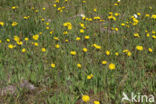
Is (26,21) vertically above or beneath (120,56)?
above

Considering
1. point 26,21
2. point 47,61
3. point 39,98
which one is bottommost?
point 39,98

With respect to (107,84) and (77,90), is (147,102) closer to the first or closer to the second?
(107,84)

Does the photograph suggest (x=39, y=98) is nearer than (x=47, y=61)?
Yes

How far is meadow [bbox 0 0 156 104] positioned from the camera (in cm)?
267

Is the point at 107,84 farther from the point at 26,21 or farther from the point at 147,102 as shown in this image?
the point at 26,21

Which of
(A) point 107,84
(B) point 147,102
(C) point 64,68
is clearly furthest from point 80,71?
(B) point 147,102

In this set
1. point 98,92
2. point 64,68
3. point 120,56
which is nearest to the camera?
point 98,92

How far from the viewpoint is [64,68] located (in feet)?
10.2

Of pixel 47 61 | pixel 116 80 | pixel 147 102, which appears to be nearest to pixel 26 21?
pixel 47 61

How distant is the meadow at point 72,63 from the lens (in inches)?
105

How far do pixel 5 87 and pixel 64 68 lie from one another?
2.91 ft

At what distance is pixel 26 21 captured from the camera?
179 inches

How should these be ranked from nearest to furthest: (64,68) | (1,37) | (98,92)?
(98,92), (64,68), (1,37)

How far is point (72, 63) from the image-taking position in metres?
3.23
